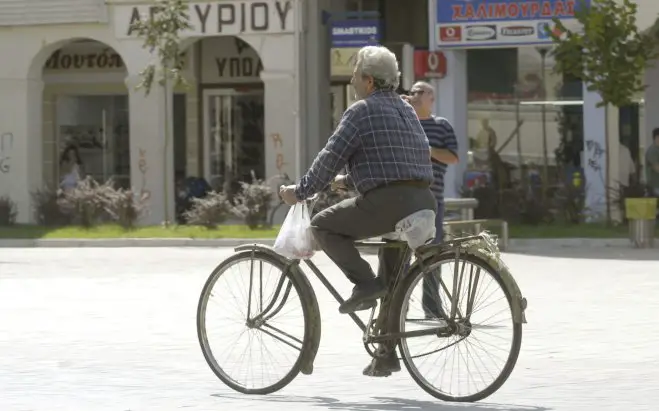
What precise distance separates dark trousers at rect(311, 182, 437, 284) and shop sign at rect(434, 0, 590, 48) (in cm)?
2546

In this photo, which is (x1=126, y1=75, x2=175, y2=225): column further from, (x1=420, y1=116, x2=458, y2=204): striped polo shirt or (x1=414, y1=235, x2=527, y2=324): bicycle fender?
(x1=414, y1=235, x2=527, y2=324): bicycle fender

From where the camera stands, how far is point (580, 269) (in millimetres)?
21094

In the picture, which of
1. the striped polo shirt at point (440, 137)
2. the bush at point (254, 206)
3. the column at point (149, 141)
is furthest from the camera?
the column at point (149, 141)

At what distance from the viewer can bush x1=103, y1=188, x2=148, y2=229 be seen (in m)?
31.5

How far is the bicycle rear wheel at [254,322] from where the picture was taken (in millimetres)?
9219

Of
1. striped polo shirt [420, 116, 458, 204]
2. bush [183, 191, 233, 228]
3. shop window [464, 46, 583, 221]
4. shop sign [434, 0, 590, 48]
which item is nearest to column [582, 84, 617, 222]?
shop window [464, 46, 583, 221]

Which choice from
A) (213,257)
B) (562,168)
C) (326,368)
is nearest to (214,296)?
(326,368)

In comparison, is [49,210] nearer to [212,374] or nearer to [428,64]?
[428,64]

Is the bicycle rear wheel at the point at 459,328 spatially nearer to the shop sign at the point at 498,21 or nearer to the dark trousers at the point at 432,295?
the dark trousers at the point at 432,295

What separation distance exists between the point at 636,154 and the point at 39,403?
2753 centimetres

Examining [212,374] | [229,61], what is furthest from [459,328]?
[229,61]

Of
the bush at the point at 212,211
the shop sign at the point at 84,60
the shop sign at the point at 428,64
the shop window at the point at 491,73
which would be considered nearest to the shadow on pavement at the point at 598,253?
the bush at the point at 212,211

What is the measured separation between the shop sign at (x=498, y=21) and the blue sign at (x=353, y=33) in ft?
4.71

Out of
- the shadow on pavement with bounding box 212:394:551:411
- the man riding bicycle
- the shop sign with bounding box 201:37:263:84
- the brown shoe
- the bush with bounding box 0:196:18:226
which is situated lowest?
the shadow on pavement with bounding box 212:394:551:411
